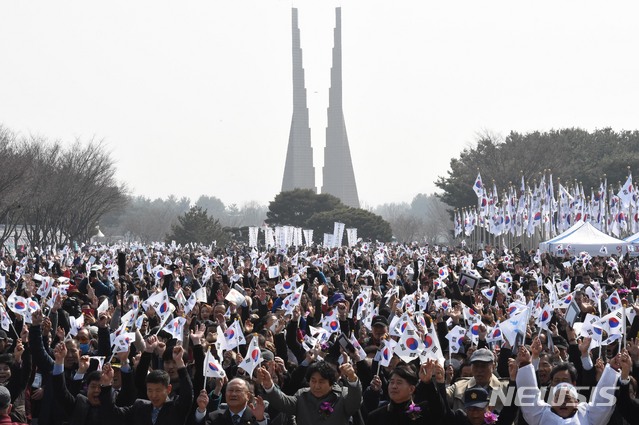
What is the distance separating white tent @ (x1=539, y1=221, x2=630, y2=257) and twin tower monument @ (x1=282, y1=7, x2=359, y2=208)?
88.7 metres

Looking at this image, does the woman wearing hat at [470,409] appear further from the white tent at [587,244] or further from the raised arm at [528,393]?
the white tent at [587,244]

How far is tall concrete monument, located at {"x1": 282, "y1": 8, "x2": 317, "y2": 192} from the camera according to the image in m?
129

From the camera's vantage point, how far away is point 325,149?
431ft

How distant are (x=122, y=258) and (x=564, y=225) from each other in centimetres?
3852

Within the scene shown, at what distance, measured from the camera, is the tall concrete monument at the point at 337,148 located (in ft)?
422

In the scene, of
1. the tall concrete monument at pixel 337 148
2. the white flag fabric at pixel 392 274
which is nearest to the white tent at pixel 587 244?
the white flag fabric at pixel 392 274

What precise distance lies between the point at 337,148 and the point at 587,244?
9367 centimetres

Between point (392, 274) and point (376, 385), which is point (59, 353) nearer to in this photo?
point (376, 385)

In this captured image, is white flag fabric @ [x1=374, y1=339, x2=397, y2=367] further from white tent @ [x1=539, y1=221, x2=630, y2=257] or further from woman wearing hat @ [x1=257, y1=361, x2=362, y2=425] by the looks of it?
white tent @ [x1=539, y1=221, x2=630, y2=257]

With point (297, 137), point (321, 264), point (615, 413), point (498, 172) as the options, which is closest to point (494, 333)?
point (615, 413)

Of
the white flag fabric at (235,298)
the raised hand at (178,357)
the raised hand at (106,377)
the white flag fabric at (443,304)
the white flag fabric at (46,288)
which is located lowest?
the raised hand at (106,377)

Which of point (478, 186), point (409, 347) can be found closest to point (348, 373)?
point (409, 347)

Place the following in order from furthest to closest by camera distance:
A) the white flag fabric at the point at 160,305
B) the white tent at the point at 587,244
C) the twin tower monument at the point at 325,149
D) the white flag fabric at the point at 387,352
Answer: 1. the twin tower monument at the point at 325,149
2. the white tent at the point at 587,244
3. the white flag fabric at the point at 160,305
4. the white flag fabric at the point at 387,352

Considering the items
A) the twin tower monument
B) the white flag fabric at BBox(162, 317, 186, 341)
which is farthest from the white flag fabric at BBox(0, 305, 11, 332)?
the twin tower monument
